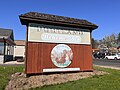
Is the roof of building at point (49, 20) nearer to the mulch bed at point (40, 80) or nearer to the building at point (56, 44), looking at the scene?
the building at point (56, 44)

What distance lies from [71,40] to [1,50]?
780 inches

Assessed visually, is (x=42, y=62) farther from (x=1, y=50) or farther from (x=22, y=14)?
(x=1, y=50)

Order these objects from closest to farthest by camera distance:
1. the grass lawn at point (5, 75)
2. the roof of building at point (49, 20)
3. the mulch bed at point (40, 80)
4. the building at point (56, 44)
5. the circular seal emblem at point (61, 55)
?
the mulch bed at point (40, 80) → the grass lawn at point (5, 75) → the building at point (56, 44) → the roof of building at point (49, 20) → the circular seal emblem at point (61, 55)

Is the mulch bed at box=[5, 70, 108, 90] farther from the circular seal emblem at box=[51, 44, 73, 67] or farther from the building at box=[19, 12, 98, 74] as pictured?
the circular seal emblem at box=[51, 44, 73, 67]

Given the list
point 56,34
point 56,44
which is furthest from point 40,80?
point 56,34

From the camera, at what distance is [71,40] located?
43.2 feet

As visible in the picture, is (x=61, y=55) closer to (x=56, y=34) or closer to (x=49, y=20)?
(x=56, y=34)

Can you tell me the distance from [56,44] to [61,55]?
2.47ft

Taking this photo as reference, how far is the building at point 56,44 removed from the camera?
1195cm

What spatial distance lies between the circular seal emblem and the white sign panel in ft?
1.41

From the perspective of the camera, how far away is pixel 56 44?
41.5 ft

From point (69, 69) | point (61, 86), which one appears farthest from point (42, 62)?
point (61, 86)

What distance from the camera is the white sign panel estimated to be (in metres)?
12.1

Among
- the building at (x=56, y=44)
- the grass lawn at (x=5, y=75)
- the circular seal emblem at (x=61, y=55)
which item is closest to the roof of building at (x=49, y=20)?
the building at (x=56, y=44)
